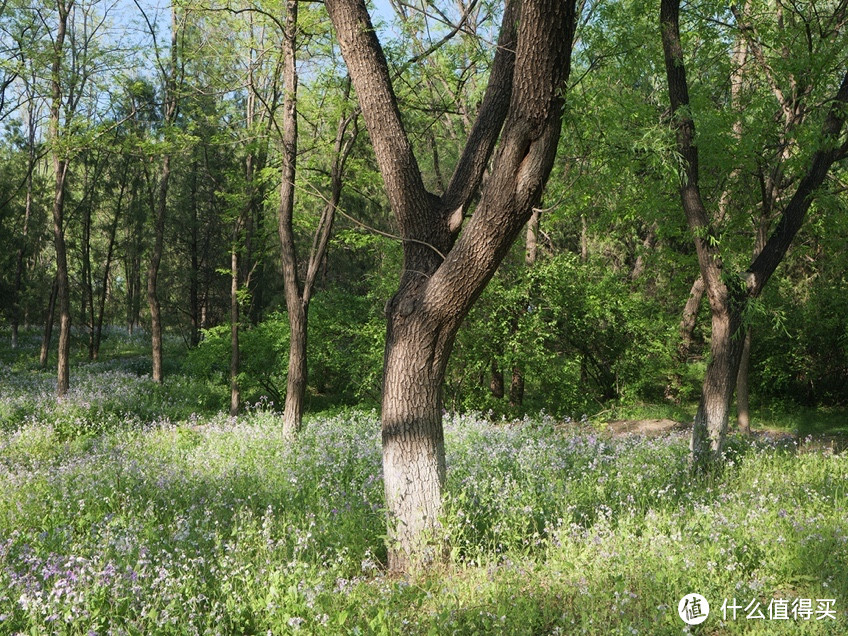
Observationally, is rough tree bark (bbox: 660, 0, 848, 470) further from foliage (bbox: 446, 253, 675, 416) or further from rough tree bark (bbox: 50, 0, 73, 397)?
rough tree bark (bbox: 50, 0, 73, 397)

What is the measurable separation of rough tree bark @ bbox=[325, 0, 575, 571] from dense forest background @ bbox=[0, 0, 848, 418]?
0.44 meters

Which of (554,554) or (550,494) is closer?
(554,554)

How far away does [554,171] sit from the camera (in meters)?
17.4

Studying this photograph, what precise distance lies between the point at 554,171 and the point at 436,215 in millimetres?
12728

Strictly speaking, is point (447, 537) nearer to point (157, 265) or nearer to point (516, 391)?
point (516, 391)

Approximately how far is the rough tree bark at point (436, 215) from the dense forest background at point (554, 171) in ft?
1.46

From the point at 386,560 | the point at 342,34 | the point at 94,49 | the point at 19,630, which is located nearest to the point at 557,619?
the point at 386,560

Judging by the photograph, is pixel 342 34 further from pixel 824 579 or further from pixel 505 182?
pixel 824 579

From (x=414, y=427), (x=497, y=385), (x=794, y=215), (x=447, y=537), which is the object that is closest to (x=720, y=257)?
(x=794, y=215)

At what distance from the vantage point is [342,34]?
5.48 m

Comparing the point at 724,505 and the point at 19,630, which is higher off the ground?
the point at 724,505

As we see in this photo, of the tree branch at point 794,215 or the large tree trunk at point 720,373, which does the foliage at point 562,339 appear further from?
the tree branch at point 794,215

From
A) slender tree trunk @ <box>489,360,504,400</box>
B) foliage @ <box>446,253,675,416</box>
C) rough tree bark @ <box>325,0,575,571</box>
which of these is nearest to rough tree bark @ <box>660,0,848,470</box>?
rough tree bark @ <box>325,0,575,571</box>

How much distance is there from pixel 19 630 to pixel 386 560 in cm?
249
